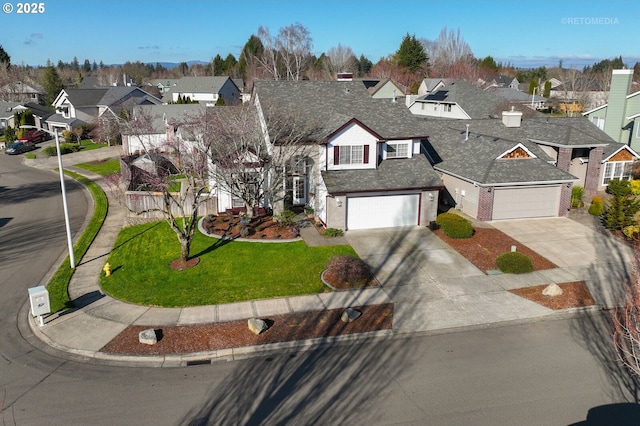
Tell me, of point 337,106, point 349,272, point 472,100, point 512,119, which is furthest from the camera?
point 472,100

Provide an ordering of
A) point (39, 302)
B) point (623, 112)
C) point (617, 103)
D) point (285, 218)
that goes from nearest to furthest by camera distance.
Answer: point (39, 302) → point (285, 218) → point (623, 112) → point (617, 103)

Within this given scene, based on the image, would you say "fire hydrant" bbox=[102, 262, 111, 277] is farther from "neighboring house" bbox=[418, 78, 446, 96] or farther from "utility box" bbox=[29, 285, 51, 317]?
"neighboring house" bbox=[418, 78, 446, 96]

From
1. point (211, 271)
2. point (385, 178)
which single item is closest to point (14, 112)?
point (211, 271)

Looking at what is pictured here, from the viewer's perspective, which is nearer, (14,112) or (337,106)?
(337,106)

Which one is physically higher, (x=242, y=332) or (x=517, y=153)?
(x=517, y=153)

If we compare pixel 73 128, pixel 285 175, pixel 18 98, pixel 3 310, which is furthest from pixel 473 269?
pixel 18 98

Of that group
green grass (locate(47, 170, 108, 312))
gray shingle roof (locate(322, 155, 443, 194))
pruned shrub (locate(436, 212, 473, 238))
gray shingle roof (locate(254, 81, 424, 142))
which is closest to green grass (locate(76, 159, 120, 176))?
green grass (locate(47, 170, 108, 312))

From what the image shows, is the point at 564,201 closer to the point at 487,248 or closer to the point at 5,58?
the point at 487,248

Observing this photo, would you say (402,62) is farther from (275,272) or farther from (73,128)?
(275,272)
